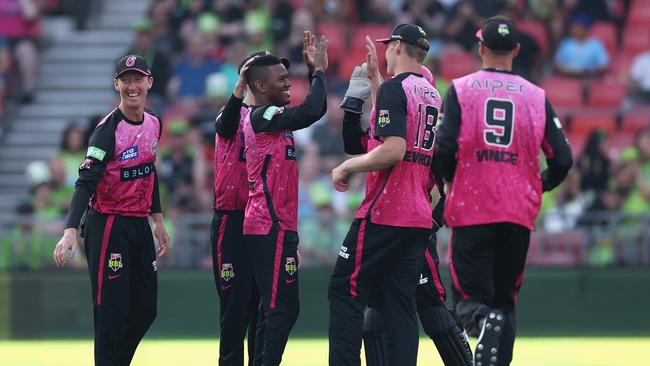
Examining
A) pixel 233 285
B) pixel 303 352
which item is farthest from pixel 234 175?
pixel 303 352

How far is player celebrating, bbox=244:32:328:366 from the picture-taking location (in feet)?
28.9

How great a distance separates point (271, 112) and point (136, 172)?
1109 millimetres

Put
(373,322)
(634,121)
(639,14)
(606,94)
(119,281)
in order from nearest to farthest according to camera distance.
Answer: (373,322) → (119,281) → (634,121) → (606,94) → (639,14)

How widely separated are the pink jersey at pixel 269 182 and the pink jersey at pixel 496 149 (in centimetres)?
130

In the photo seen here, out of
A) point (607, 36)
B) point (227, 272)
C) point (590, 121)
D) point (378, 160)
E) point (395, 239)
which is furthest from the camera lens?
point (607, 36)

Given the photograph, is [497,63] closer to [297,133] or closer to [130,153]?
[130,153]

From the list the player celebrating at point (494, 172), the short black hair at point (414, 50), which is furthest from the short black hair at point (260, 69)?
the player celebrating at point (494, 172)

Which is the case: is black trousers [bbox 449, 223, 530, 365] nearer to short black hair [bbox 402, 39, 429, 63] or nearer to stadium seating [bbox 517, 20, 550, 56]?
short black hair [bbox 402, 39, 429, 63]

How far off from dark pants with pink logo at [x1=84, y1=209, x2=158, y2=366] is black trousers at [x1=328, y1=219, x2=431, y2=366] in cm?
148

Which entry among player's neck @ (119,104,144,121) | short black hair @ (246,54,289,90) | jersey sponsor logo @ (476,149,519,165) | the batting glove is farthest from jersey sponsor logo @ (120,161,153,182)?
jersey sponsor logo @ (476,149,519,165)

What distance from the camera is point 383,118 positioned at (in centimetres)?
838

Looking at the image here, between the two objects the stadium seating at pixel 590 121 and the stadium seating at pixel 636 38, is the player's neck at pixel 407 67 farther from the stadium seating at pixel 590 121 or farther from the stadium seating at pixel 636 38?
the stadium seating at pixel 636 38

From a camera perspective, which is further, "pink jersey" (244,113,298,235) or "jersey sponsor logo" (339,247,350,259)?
"pink jersey" (244,113,298,235)

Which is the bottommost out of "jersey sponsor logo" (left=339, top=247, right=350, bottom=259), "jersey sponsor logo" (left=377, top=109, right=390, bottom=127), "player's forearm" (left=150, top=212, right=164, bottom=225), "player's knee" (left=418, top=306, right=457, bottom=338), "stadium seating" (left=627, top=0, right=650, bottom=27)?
"player's knee" (left=418, top=306, right=457, bottom=338)
